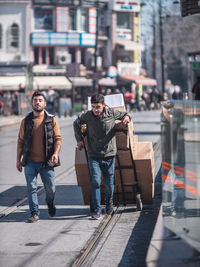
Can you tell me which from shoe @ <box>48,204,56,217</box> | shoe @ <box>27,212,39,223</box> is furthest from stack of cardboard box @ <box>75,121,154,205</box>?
shoe @ <box>27,212,39,223</box>

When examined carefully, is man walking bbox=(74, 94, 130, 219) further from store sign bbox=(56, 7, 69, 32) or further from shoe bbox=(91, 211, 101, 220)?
store sign bbox=(56, 7, 69, 32)

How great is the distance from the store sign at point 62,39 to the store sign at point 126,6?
4605 mm

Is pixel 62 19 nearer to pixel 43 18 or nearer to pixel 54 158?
pixel 43 18

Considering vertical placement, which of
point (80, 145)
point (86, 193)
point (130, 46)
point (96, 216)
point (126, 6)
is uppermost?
point (126, 6)

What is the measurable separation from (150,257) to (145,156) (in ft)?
12.1

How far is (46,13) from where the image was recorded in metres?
61.8

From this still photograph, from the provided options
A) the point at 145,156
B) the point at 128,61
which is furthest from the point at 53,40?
the point at 145,156

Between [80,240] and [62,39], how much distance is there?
54264 mm

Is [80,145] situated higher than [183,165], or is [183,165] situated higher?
[183,165]

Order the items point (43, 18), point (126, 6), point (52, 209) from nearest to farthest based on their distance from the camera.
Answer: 1. point (52, 209)
2. point (43, 18)
3. point (126, 6)

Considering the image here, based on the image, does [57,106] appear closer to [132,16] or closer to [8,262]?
[132,16]

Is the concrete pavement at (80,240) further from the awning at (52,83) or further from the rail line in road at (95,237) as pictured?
the awning at (52,83)

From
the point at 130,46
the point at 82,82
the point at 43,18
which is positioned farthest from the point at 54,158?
the point at 130,46

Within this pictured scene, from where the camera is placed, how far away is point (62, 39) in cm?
6156
